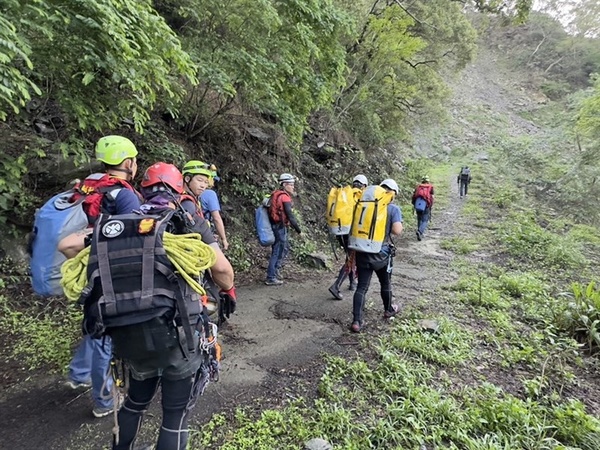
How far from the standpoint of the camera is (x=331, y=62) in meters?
7.90

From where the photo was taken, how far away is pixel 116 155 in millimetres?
2811

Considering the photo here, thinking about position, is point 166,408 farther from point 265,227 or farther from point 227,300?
point 265,227

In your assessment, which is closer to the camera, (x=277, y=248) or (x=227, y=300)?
(x=227, y=300)

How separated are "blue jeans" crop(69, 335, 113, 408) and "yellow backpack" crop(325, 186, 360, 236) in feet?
13.1

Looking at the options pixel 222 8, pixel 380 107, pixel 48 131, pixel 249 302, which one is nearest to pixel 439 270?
pixel 249 302

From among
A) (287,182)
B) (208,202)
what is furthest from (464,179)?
(208,202)

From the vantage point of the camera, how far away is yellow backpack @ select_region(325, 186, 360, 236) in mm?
6082

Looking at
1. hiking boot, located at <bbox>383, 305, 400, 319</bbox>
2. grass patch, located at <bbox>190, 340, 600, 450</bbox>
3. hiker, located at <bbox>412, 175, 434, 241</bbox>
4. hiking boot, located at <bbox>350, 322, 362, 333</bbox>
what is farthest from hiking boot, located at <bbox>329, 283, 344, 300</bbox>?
hiker, located at <bbox>412, 175, 434, 241</bbox>

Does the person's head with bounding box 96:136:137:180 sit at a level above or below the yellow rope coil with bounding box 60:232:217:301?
above

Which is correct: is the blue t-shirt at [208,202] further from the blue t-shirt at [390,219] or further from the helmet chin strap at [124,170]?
the blue t-shirt at [390,219]

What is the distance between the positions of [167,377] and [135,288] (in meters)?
0.65

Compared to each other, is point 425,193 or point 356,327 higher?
point 425,193

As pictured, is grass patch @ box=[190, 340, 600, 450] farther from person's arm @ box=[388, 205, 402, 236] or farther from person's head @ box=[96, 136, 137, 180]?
person's head @ box=[96, 136, 137, 180]

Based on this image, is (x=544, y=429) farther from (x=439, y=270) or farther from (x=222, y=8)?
(x=222, y=8)
